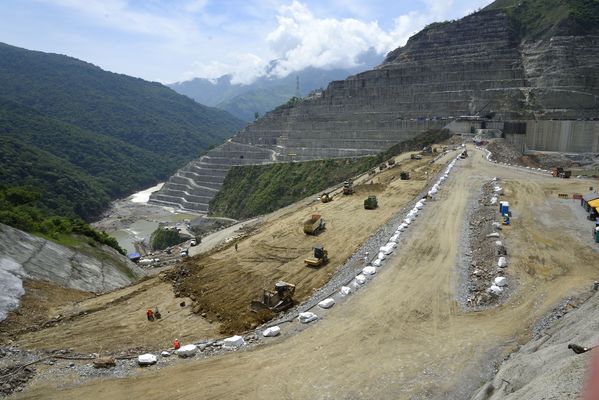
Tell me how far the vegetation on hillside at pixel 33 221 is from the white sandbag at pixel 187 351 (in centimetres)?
1689

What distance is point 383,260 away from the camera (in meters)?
18.1

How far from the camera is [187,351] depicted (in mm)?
12250

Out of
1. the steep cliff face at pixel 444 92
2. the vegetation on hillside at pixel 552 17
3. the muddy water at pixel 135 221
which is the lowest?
the muddy water at pixel 135 221

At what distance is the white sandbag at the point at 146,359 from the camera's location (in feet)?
39.1

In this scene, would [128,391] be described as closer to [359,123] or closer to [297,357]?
[297,357]

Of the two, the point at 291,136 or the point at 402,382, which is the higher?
the point at 291,136

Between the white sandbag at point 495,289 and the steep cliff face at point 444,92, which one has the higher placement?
the steep cliff face at point 444,92

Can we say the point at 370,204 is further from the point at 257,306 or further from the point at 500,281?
the point at 257,306

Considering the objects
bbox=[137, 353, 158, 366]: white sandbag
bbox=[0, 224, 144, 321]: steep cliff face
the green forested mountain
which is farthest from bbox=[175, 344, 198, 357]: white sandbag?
the green forested mountain

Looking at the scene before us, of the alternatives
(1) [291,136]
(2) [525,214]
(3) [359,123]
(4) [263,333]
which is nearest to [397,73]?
(3) [359,123]

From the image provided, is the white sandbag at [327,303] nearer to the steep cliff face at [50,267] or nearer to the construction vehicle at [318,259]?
the construction vehicle at [318,259]

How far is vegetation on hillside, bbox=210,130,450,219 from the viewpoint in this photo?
56.9 meters

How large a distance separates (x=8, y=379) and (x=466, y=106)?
62.6m

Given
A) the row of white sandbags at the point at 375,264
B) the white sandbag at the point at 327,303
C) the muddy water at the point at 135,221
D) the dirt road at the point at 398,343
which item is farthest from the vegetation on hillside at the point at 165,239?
the white sandbag at the point at 327,303
